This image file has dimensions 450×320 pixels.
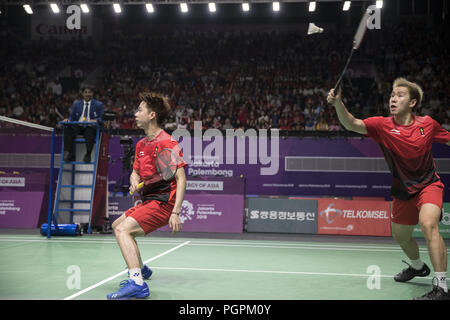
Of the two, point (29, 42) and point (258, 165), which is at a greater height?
point (29, 42)

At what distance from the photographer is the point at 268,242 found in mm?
10195

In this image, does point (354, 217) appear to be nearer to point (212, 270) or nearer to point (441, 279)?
point (212, 270)

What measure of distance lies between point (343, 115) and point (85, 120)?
761cm

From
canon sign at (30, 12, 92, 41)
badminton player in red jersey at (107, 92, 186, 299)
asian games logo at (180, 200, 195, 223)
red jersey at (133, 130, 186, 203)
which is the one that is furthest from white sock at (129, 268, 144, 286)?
canon sign at (30, 12, 92, 41)

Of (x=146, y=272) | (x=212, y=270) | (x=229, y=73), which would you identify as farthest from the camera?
(x=229, y=73)

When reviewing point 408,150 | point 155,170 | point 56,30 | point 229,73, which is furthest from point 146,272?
point 56,30

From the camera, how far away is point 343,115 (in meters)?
4.58

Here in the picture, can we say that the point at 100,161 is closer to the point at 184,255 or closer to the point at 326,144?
the point at 184,255

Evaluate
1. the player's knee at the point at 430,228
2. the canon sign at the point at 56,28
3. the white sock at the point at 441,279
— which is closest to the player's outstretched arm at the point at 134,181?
the player's knee at the point at 430,228

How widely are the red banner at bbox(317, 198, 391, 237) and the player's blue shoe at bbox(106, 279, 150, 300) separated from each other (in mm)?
8446

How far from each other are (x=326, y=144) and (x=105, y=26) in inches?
668

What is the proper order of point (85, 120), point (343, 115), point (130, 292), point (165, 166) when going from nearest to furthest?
point (130, 292)
point (343, 115)
point (165, 166)
point (85, 120)
